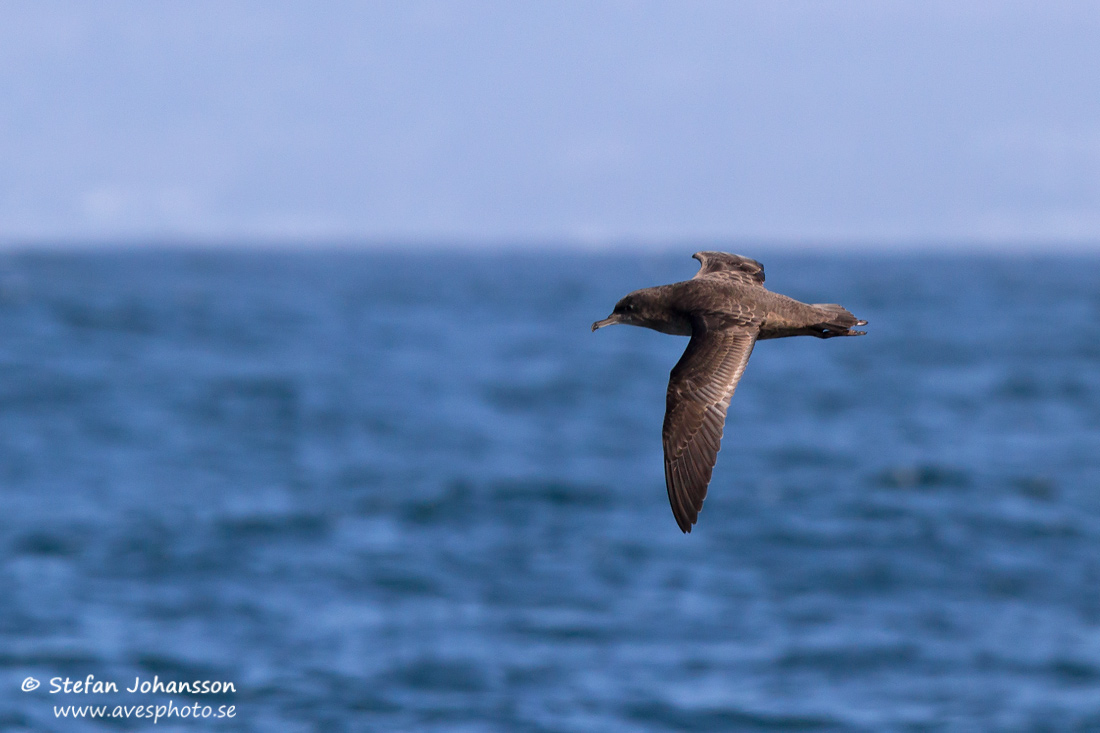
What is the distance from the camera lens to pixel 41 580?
36344 mm

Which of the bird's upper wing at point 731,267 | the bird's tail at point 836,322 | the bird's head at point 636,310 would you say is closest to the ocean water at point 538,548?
the bird's upper wing at point 731,267

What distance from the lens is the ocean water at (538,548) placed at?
2986 centimetres

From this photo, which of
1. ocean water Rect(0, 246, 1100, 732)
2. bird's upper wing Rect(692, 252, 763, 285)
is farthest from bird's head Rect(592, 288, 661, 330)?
ocean water Rect(0, 246, 1100, 732)

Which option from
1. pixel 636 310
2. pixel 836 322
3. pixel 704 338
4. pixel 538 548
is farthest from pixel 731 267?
pixel 538 548

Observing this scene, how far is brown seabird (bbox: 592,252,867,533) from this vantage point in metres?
10.2

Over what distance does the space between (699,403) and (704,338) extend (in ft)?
1.77

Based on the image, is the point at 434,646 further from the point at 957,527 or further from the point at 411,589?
the point at 957,527

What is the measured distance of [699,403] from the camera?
10320mm

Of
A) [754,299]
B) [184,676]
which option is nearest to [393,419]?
[184,676]

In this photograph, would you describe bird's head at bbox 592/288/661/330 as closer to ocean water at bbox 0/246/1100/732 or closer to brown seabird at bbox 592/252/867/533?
brown seabird at bbox 592/252/867/533

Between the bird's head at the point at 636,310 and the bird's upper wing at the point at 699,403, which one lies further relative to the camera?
the bird's head at the point at 636,310

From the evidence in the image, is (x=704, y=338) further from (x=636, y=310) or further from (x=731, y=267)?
(x=731, y=267)

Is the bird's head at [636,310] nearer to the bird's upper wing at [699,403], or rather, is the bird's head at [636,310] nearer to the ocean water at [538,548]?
the bird's upper wing at [699,403]

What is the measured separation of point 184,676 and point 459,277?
169737 millimetres
